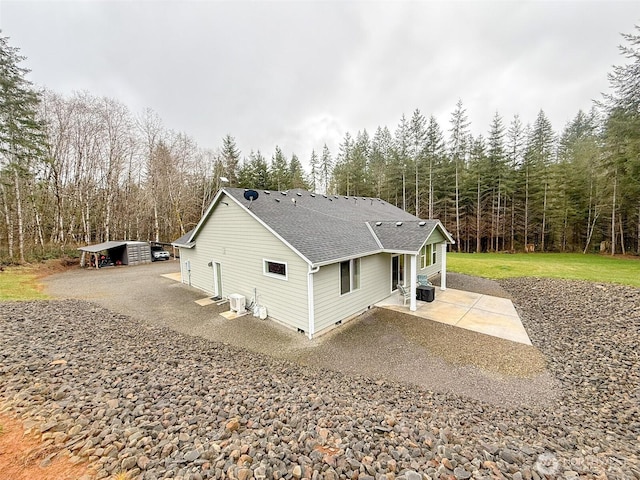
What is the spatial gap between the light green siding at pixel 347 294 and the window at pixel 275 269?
1.18 metres

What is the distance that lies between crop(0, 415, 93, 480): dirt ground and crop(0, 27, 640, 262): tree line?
14246mm

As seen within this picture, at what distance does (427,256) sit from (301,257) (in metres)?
8.65

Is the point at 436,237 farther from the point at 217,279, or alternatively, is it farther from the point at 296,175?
the point at 296,175

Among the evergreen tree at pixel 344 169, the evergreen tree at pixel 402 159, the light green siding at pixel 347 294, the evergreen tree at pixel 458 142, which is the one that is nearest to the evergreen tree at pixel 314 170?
the evergreen tree at pixel 344 169

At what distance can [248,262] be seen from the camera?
9.24 metres

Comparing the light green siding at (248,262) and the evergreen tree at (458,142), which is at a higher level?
the evergreen tree at (458,142)

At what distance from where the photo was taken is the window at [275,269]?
7.85 metres

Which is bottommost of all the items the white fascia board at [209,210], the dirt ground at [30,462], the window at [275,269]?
the dirt ground at [30,462]

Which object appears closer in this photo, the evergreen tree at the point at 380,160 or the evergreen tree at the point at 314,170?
the evergreen tree at the point at 380,160

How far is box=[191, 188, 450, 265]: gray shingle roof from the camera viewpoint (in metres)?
7.77

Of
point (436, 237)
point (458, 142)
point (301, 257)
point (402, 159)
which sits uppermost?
point (458, 142)

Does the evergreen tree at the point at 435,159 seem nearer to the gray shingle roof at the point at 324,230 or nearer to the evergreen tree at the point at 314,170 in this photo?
the evergreen tree at the point at 314,170

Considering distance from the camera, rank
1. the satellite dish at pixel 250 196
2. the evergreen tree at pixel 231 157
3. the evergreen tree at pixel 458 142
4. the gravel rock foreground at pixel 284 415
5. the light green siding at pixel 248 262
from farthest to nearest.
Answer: the evergreen tree at pixel 231 157, the evergreen tree at pixel 458 142, the satellite dish at pixel 250 196, the light green siding at pixel 248 262, the gravel rock foreground at pixel 284 415

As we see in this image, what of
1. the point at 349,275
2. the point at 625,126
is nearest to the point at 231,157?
the point at 349,275
